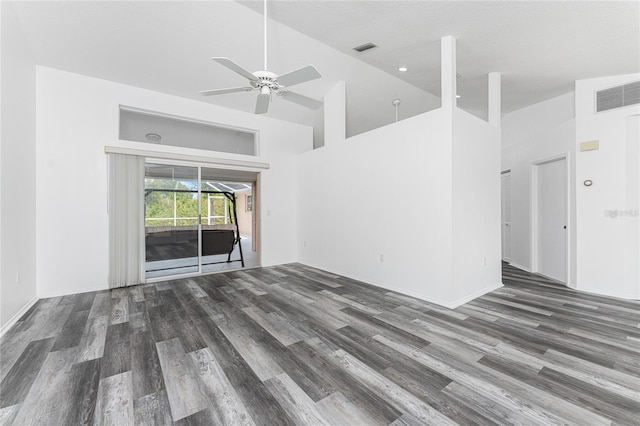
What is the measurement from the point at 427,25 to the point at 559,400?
3.93 m

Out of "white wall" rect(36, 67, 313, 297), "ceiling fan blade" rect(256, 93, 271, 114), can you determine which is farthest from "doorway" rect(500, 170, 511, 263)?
"white wall" rect(36, 67, 313, 297)

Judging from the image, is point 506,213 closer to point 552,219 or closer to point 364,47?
point 552,219

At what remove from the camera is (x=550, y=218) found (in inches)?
192

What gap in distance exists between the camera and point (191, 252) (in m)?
→ 5.19

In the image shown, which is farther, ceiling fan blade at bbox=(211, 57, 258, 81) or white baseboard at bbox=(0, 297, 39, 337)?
white baseboard at bbox=(0, 297, 39, 337)

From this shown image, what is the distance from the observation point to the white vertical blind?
4160mm

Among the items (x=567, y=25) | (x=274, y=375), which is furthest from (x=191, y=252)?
(x=567, y=25)

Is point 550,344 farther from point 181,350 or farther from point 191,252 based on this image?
point 191,252

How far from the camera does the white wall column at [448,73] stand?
338cm

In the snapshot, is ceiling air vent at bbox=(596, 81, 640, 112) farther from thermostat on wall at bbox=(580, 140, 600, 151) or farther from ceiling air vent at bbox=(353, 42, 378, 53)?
ceiling air vent at bbox=(353, 42, 378, 53)

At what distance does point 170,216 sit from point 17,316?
2288 millimetres

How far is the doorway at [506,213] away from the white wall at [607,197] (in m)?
1.91

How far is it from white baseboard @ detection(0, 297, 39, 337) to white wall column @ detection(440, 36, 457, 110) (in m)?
5.42

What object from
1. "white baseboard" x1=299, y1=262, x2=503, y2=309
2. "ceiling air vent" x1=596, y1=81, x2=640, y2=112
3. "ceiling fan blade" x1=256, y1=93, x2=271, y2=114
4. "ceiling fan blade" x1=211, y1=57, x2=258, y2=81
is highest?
"ceiling air vent" x1=596, y1=81, x2=640, y2=112
